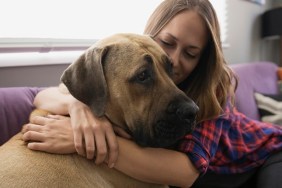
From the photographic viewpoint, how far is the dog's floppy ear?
106cm

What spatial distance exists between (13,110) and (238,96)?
179 cm

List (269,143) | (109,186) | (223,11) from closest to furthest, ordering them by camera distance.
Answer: (109,186) → (269,143) → (223,11)

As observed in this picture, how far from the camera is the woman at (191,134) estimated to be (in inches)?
41.5

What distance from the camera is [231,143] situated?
1.50 meters

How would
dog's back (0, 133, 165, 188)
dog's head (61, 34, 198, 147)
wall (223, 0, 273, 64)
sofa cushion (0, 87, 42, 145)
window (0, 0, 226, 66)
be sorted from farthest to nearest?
wall (223, 0, 273, 64) < window (0, 0, 226, 66) < sofa cushion (0, 87, 42, 145) < dog's head (61, 34, 198, 147) < dog's back (0, 133, 165, 188)

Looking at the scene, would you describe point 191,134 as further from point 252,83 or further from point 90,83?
point 252,83

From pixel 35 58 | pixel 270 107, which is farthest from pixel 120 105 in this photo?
pixel 270 107

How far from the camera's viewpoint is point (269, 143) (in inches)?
62.7

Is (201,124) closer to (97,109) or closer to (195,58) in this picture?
(195,58)

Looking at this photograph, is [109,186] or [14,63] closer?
[109,186]

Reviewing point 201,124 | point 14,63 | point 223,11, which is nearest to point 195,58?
point 201,124

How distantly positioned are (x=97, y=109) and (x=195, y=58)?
61 cm

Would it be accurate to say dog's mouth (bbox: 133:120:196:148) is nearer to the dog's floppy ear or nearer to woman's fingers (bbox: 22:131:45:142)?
the dog's floppy ear

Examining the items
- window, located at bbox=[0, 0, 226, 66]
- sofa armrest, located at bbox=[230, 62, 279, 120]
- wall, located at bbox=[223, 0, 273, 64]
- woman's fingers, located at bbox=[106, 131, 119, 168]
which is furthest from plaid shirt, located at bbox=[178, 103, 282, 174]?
wall, located at bbox=[223, 0, 273, 64]
